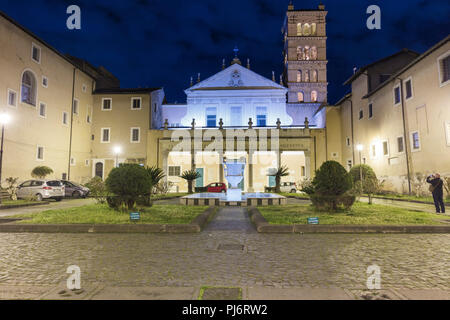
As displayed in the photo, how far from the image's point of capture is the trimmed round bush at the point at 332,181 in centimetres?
1121

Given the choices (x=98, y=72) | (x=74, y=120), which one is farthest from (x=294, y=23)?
(x=74, y=120)

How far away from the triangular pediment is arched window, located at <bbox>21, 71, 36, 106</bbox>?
717 inches

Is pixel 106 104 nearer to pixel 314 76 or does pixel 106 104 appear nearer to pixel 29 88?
pixel 29 88

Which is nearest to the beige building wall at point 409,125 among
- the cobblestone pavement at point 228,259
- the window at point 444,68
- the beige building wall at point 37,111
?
the window at point 444,68

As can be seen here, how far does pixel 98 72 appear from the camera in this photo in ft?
138

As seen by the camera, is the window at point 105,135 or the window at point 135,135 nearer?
the window at point 105,135

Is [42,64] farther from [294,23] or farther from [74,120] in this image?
[294,23]

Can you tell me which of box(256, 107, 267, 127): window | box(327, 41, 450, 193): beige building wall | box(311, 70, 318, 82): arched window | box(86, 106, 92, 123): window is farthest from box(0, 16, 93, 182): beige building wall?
box(311, 70, 318, 82): arched window

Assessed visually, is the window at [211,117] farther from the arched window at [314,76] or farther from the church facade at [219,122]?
the arched window at [314,76]

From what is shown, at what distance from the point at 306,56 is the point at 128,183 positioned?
4902 cm

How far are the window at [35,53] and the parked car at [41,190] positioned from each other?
11289 millimetres

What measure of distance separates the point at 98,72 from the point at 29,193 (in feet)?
88.2

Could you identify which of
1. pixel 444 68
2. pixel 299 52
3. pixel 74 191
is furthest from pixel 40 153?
pixel 299 52

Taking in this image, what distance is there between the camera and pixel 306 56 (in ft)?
174
